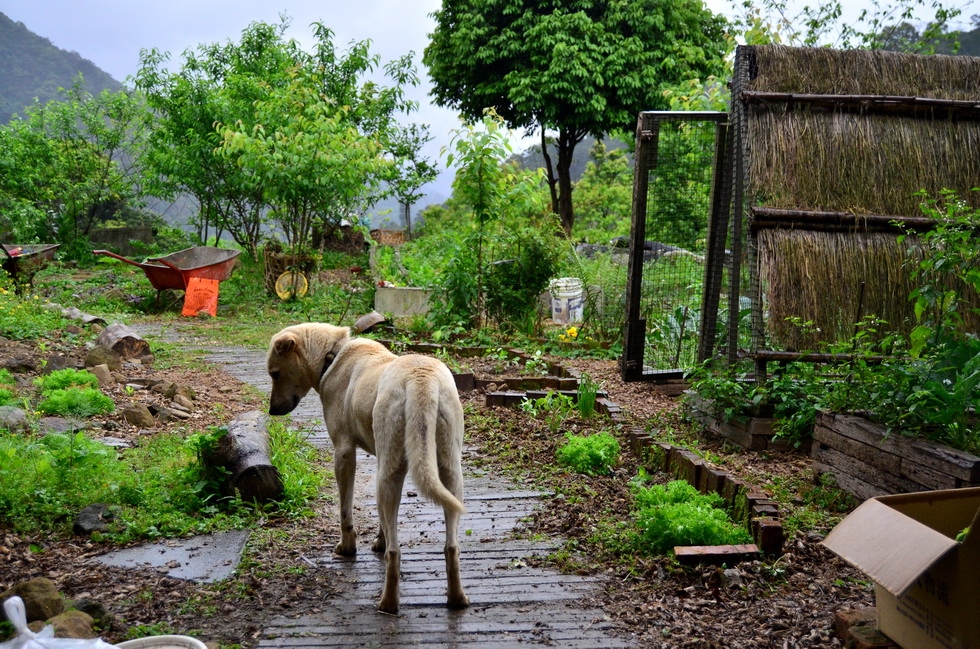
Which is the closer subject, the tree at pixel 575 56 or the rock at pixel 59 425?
the rock at pixel 59 425

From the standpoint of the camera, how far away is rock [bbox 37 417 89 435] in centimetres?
582

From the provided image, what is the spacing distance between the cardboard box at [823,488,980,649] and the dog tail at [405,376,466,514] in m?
1.62

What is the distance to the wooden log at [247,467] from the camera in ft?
16.2

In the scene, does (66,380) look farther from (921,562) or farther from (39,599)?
(921,562)

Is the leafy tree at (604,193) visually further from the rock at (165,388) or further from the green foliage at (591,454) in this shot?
the green foliage at (591,454)

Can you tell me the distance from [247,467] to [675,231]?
5.49 metres

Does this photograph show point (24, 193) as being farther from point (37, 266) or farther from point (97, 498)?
point (97, 498)

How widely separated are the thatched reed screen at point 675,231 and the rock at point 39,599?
5788mm

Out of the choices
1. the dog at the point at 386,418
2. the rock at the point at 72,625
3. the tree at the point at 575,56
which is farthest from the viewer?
the tree at the point at 575,56

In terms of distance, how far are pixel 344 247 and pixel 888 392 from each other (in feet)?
64.2

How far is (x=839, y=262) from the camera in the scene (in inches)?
237

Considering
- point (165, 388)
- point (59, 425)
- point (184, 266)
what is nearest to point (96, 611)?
point (59, 425)

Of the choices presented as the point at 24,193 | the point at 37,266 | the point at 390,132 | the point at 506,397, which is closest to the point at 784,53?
the point at 506,397

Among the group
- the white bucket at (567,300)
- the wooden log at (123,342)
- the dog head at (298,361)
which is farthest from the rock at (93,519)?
the white bucket at (567,300)
